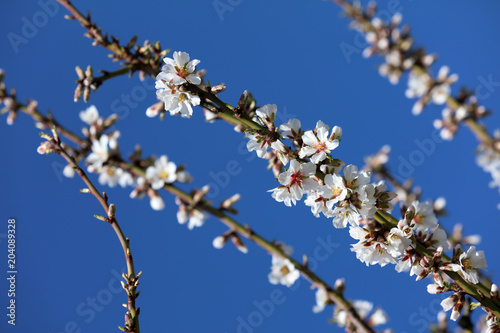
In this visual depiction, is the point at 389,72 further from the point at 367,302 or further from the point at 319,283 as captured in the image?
the point at 319,283

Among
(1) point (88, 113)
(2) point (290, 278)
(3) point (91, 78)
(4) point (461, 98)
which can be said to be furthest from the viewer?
(4) point (461, 98)

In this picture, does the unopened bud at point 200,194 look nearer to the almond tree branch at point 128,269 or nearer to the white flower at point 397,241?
the almond tree branch at point 128,269

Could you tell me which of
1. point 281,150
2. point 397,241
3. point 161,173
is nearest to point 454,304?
point 397,241

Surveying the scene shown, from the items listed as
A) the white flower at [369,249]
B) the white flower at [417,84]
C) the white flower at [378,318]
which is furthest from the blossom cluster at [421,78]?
the white flower at [369,249]

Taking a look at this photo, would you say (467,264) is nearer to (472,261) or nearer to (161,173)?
(472,261)

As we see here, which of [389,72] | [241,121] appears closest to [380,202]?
[241,121]

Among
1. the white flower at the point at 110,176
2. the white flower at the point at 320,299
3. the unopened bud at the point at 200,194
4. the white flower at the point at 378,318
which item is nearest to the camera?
the unopened bud at the point at 200,194
